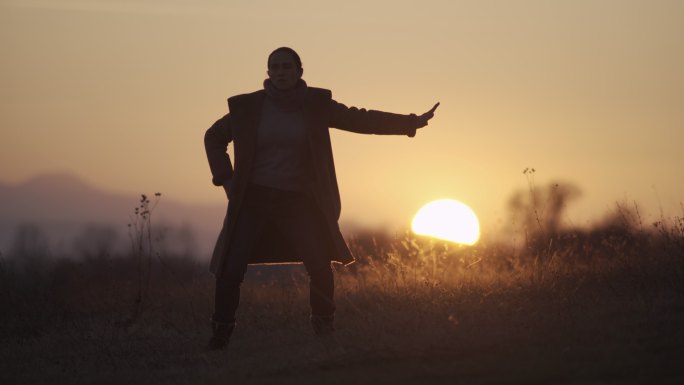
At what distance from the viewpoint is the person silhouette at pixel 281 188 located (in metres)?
8.49

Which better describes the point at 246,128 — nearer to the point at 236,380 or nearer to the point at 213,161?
Result: the point at 213,161

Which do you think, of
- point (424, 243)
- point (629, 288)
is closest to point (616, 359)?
point (629, 288)

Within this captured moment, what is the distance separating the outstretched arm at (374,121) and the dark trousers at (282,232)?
2.50ft

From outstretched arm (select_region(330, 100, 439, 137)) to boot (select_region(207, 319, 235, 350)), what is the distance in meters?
1.93

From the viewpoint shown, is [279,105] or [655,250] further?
[655,250]

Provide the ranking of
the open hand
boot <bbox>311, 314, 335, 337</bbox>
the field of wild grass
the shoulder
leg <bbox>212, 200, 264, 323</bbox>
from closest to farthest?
the field of wild grass → boot <bbox>311, 314, 335, 337</bbox> → leg <bbox>212, 200, 264, 323</bbox> → the shoulder → the open hand

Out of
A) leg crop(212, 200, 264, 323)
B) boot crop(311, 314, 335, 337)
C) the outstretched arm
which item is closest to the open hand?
the outstretched arm

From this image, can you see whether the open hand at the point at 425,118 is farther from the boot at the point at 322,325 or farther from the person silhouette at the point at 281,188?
the boot at the point at 322,325

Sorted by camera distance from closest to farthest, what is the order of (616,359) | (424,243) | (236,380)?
(616,359) → (236,380) → (424,243)

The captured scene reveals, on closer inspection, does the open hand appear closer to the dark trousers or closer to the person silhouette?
the person silhouette

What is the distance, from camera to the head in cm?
845

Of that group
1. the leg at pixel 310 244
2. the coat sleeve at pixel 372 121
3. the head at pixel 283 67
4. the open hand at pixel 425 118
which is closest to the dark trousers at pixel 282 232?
the leg at pixel 310 244

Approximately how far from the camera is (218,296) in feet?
28.2

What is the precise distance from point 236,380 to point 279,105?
2.57 metres
